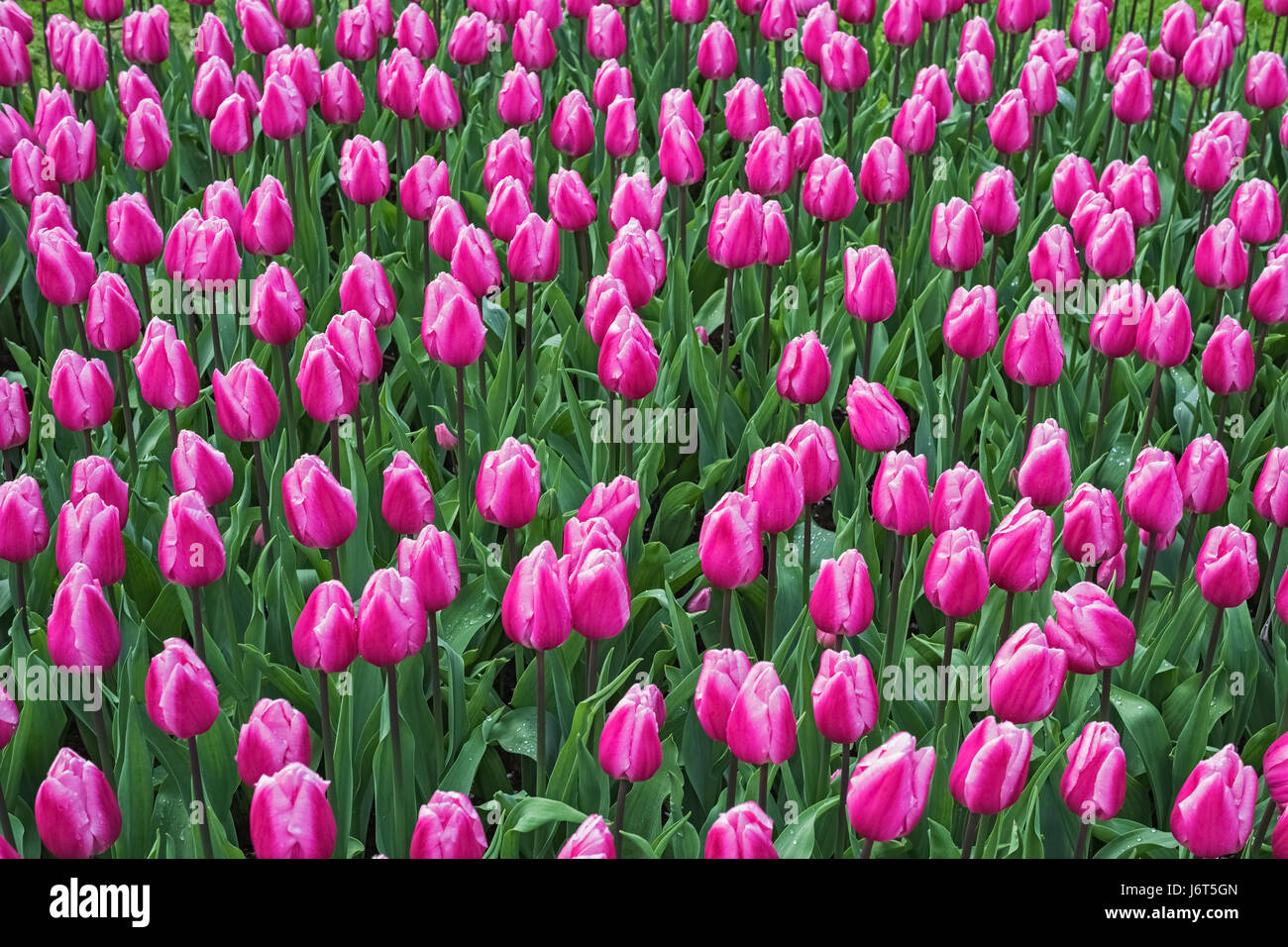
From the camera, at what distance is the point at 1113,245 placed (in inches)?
146

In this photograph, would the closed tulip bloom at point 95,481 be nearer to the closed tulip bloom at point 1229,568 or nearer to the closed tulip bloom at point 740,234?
the closed tulip bloom at point 740,234

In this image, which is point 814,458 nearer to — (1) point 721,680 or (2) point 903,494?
(2) point 903,494

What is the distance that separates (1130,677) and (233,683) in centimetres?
181

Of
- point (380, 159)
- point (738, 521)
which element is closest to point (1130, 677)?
point (738, 521)

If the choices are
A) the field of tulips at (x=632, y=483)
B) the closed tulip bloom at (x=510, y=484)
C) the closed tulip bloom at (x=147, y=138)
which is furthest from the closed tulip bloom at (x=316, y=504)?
the closed tulip bloom at (x=147, y=138)

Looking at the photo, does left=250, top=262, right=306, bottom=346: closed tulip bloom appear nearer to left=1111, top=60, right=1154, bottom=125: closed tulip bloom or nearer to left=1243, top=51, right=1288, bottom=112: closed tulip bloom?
left=1111, top=60, right=1154, bottom=125: closed tulip bloom

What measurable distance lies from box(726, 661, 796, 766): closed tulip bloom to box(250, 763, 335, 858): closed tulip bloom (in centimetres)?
60

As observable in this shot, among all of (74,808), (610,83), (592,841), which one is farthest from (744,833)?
(610,83)

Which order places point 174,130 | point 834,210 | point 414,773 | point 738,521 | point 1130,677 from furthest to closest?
Answer: point 174,130 → point 834,210 → point 1130,677 → point 414,773 → point 738,521

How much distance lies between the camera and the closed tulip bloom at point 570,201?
3.90 m

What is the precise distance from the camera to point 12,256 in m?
4.71

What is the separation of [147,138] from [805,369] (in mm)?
2195

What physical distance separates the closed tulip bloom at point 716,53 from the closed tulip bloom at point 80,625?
3.29m
